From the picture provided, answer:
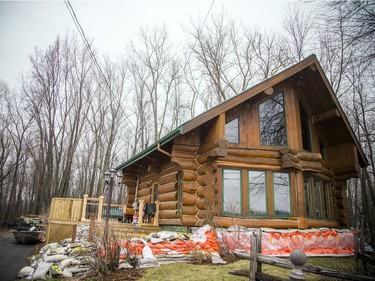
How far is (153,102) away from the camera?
92.4 ft

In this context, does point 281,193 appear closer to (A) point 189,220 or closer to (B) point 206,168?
(B) point 206,168

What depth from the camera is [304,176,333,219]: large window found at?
11703 millimetres

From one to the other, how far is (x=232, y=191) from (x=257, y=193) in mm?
1028

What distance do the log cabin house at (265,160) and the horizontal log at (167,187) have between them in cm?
4

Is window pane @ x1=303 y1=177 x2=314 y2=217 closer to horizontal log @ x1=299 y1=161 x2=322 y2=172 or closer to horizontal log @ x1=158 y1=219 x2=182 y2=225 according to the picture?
horizontal log @ x1=299 y1=161 x2=322 y2=172

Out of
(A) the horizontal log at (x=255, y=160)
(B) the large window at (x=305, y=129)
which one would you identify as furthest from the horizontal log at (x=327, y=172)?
(A) the horizontal log at (x=255, y=160)

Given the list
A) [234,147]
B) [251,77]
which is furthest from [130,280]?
[251,77]

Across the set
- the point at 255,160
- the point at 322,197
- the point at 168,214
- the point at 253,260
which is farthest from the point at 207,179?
the point at 322,197

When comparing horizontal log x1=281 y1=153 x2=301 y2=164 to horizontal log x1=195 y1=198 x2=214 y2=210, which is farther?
horizontal log x1=281 y1=153 x2=301 y2=164

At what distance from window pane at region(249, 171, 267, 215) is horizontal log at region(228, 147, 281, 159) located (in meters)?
0.72

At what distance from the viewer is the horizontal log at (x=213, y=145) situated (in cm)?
987

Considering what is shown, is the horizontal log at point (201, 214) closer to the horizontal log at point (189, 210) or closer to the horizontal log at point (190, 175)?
the horizontal log at point (189, 210)

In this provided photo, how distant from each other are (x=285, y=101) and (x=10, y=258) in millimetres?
12842

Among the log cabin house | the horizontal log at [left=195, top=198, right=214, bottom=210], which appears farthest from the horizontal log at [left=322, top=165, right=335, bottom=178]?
the horizontal log at [left=195, top=198, right=214, bottom=210]
